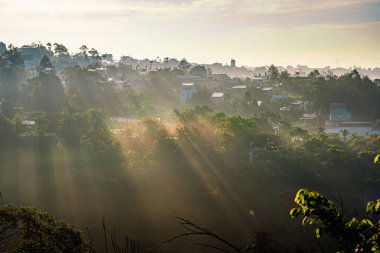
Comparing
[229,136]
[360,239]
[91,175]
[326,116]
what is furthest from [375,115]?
[360,239]

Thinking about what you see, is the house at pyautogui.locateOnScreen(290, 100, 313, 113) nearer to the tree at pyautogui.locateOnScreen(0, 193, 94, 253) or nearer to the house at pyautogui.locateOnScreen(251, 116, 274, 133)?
the house at pyautogui.locateOnScreen(251, 116, 274, 133)

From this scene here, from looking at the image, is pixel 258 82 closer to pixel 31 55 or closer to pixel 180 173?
pixel 31 55

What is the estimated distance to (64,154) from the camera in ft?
116

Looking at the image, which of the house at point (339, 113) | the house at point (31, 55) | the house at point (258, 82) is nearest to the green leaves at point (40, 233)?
the house at point (339, 113)

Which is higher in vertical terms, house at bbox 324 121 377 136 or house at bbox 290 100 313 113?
house at bbox 290 100 313 113

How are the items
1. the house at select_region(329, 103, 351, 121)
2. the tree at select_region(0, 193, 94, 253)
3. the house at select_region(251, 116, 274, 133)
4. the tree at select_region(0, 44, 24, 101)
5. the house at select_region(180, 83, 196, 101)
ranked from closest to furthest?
1. the tree at select_region(0, 193, 94, 253)
2. the house at select_region(251, 116, 274, 133)
3. the tree at select_region(0, 44, 24, 101)
4. the house at select_region(329, 103, 351, 121)
5. the house at select_region(180, 83, 196, 101)

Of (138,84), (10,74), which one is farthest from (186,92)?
(10,74)

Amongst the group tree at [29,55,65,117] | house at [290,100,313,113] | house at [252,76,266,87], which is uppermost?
house at [252,76,266,87]

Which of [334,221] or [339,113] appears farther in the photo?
[339,113]

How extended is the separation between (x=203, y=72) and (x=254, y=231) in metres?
93.8

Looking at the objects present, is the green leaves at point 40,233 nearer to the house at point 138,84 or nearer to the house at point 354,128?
the house at point 354,128

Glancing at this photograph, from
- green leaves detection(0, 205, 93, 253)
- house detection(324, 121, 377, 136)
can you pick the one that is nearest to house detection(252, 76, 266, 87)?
house detection(324, 121, 377, 136)

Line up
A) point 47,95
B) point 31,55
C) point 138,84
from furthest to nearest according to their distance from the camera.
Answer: point 31,55 → point 138,84 → point 47,95

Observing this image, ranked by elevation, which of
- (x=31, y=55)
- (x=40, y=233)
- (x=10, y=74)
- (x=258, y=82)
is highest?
(x=31, y=55)
